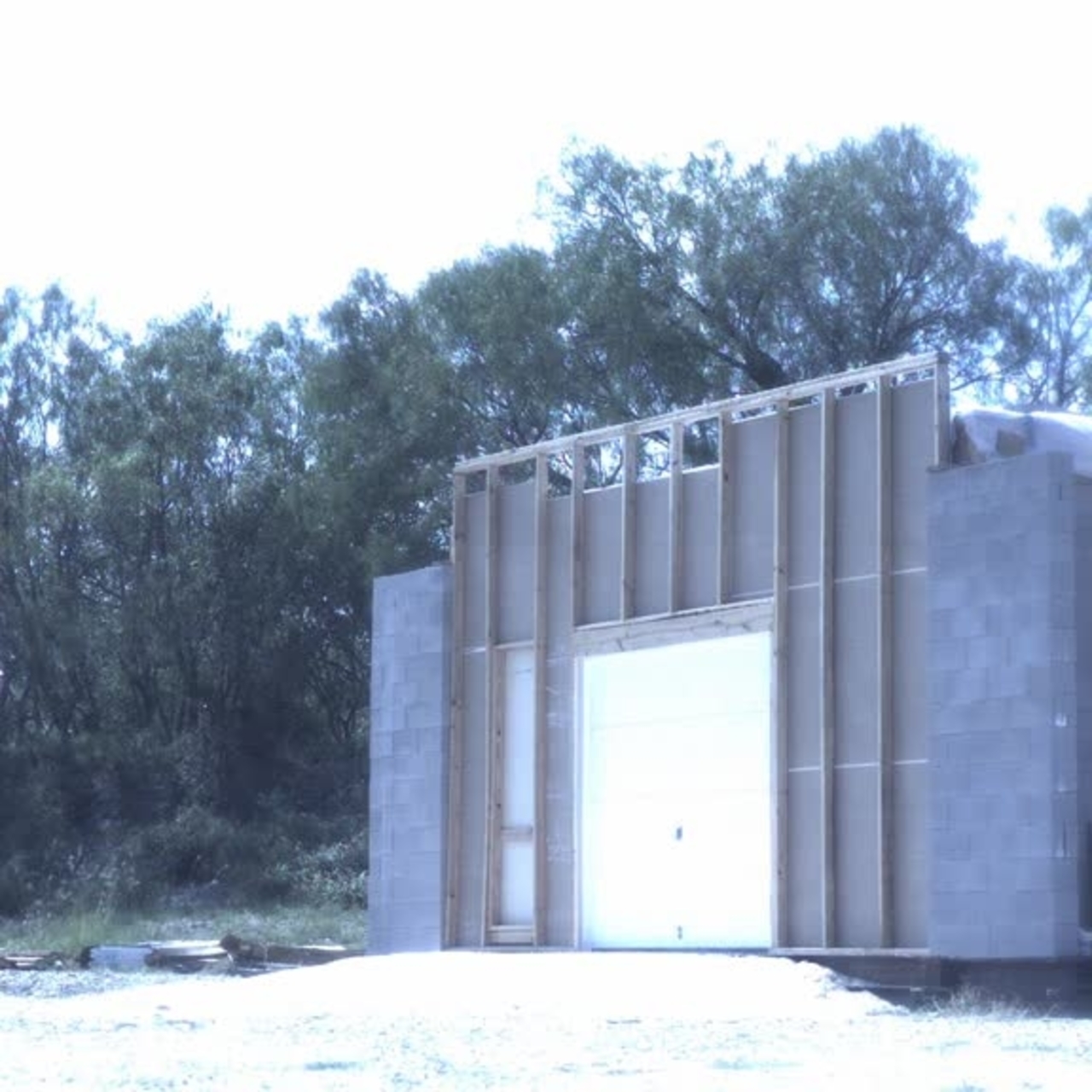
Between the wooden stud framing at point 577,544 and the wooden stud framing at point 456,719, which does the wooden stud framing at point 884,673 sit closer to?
the wooden stud framing at point 577,544

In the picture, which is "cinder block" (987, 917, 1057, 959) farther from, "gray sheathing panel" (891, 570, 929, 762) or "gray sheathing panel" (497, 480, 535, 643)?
"gray sheathing panel" (497, 480, 535, 643)

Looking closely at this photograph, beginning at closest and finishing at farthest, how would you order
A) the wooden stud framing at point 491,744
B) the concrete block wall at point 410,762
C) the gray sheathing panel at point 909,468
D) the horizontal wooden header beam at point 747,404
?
1. the gray sheathing panel at point 909,468
2. the horizontal wooden header beam at point 747,404
3. the wooden stud framing at point 491,744
4. the concrete block wall at point 410,762

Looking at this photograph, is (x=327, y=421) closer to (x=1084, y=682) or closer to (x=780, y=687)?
(x=780, y=687)

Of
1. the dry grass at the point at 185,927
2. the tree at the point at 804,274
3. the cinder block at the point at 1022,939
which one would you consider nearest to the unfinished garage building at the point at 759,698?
the cinder block at the point at 1022,939

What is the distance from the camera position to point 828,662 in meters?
18.9

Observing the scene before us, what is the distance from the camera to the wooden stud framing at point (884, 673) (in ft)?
59.7

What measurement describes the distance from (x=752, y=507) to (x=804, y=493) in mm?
626

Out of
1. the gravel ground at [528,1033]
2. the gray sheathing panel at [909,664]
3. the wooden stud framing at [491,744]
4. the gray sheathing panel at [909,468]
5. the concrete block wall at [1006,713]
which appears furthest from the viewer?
the wooden stud framing at [491,744]

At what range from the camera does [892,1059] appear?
1251 cm

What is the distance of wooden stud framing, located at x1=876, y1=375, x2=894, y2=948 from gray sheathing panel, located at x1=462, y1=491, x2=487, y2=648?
5215mm

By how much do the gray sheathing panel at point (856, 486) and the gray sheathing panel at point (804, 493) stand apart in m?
0.20

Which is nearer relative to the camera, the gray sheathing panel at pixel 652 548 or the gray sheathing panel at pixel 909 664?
the gray sheathing panel at pixel 909 664

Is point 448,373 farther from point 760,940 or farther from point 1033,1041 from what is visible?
point 1033,1041

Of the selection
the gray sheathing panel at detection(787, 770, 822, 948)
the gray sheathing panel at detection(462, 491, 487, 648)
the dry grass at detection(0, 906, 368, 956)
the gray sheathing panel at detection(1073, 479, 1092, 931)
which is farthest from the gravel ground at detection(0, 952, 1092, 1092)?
the dry grass at detection(0, 906, 368, 956)
